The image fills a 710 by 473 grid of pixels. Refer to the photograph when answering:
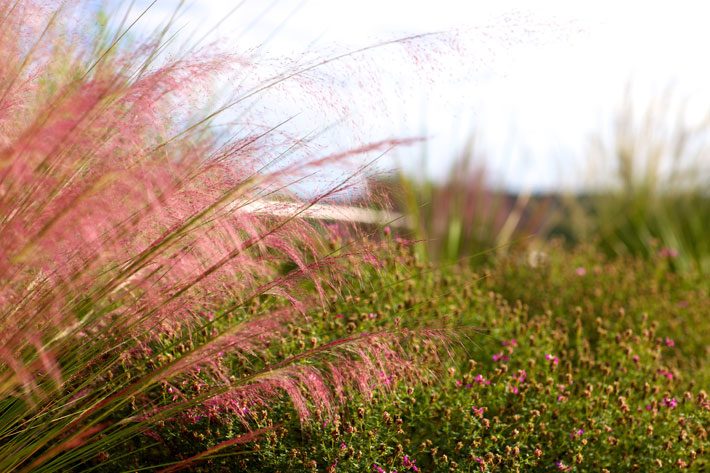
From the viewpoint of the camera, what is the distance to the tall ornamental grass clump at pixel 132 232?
192cm

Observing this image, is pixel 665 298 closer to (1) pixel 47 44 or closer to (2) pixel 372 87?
(2) pixel 372 87

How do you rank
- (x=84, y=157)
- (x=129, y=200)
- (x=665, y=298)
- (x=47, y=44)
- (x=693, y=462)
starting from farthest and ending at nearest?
(x=665, y=298) → (x=693, y=462) → (x=47, y=44) → (x=84, y=157) → (x=129, y=200)

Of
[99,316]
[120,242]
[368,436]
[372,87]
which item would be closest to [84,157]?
[120,242]

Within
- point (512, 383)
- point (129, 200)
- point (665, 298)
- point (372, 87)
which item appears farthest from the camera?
point (665, 298)

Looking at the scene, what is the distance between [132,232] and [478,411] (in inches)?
47.5

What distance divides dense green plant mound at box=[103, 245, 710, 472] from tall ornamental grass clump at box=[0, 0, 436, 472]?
0.18 meters

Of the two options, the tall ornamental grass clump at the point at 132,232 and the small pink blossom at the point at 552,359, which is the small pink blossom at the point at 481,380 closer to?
the small pink blossom at the point at 552,359

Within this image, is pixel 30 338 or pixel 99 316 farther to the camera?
pixel 99 316

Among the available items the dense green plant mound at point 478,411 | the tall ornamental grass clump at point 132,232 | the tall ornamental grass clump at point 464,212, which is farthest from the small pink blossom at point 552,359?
the tall ornamental grass clump at point 464,212

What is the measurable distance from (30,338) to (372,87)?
3.54 ft

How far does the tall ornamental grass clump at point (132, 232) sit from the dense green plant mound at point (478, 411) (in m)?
0.18

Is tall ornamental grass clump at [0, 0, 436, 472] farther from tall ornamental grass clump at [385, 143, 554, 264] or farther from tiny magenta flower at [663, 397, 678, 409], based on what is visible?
tall ornamental grass clump at [385, 143, 554, 264]

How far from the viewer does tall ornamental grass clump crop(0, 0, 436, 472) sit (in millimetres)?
1922

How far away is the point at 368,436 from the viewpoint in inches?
99.5
